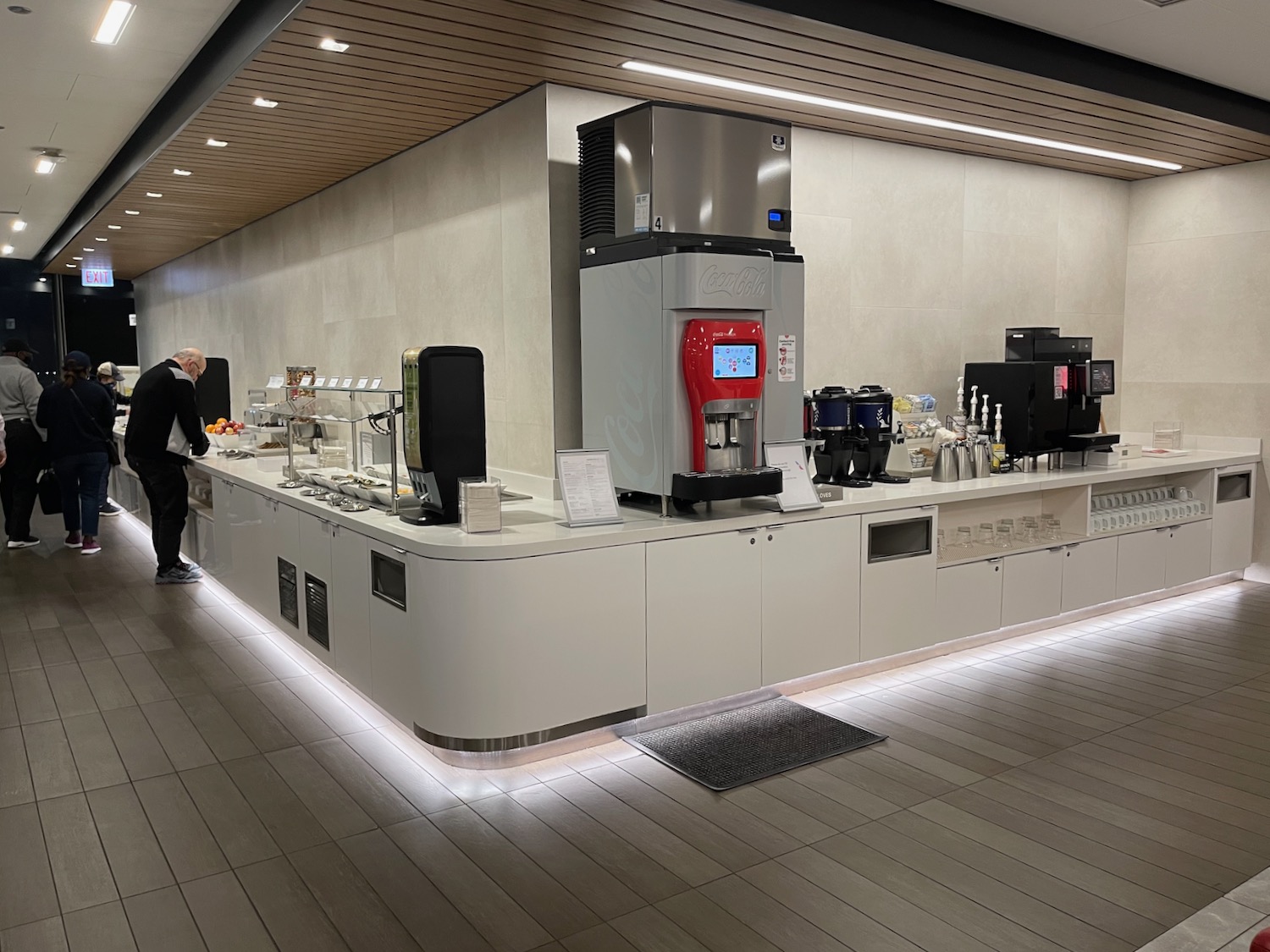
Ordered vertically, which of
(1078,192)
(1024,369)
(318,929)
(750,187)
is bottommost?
(318,929)

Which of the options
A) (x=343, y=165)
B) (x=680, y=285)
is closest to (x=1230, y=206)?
(x=680, y=285)

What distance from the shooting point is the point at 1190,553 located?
20.6 ft

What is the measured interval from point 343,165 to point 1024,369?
181 inches

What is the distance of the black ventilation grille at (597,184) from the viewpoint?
434 centimetres

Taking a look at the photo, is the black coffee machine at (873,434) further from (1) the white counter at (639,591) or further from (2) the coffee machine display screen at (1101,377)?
(2) the coffee machine display screen at (1101,377)

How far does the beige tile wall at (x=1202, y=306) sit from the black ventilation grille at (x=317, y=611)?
6.11m

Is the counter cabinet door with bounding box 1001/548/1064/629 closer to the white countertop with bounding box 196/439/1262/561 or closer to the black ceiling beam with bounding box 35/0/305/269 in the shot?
the white countertop with bounding box 196/439/1262/561

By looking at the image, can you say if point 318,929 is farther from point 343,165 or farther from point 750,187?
point 343,165

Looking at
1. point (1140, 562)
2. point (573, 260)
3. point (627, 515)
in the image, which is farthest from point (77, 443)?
point (1140, 562)

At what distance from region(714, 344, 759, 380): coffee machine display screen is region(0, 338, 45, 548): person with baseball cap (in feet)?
22.6

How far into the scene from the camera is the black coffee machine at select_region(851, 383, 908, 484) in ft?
16.7

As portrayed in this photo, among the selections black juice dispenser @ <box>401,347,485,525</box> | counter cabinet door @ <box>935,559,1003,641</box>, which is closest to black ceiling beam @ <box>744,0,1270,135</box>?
black juice dispenser @ <box>401,347,485,525</box>

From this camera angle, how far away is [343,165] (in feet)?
21.7

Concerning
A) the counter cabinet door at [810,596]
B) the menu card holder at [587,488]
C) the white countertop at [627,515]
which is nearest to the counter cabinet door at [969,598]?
the white countertop at [627,515]
